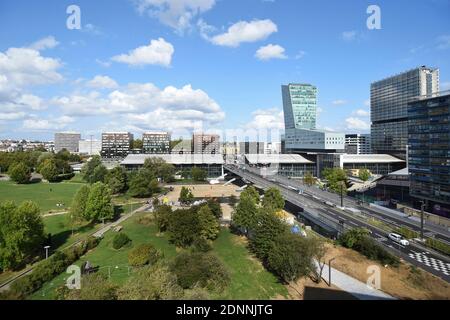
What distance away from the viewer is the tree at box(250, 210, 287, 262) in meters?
24.6

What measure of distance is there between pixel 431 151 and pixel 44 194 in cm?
5947

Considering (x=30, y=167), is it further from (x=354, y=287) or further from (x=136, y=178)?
(x=354, y=287)

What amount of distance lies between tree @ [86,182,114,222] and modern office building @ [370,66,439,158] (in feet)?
255

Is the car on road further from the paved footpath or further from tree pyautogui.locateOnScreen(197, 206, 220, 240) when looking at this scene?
tree pyautogui.locateOnScreen(197, 206, 220, 240)

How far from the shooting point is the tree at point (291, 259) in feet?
68.5

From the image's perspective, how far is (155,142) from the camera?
14950cm

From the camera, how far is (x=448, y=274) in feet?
72.2

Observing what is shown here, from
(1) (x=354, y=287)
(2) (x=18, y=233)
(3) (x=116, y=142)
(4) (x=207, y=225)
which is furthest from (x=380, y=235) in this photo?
(3) (x=116, y=142)

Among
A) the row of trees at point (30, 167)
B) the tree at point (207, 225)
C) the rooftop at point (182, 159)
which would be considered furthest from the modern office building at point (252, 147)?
the tree at point (207, 225)

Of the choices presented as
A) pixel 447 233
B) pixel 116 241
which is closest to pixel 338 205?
pixel 447 233

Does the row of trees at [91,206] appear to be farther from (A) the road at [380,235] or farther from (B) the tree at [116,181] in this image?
(A) the road at [380,235]
